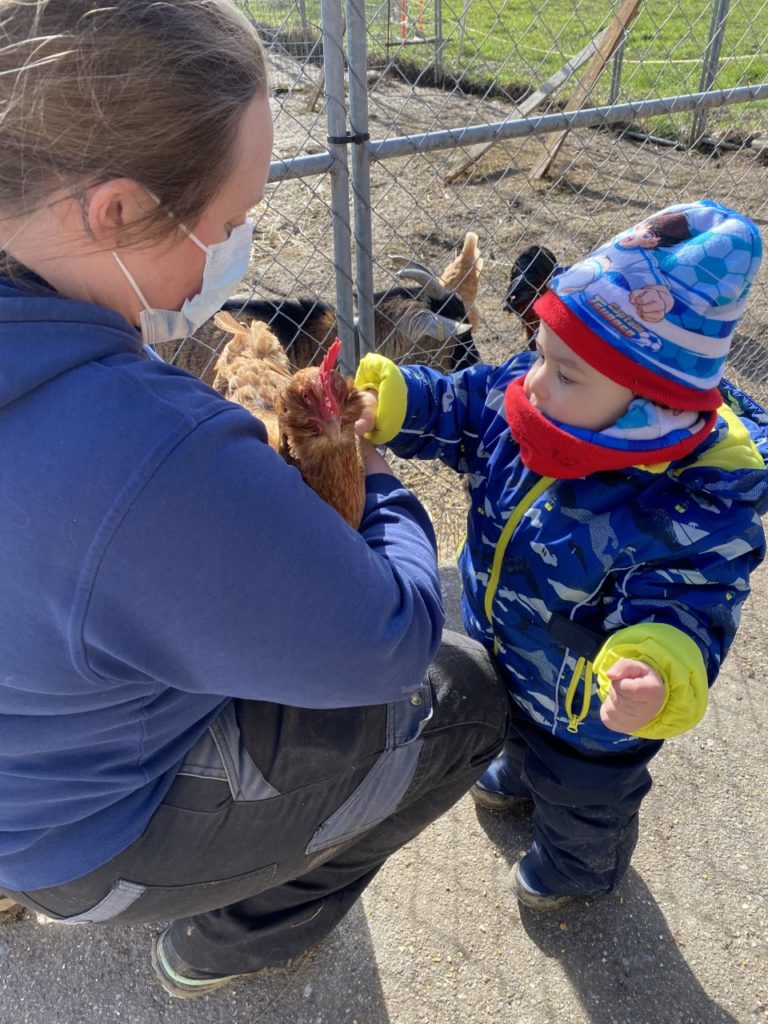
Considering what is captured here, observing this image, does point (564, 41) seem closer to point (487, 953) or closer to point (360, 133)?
point (360, 133)

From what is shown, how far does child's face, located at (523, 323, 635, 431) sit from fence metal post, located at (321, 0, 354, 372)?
46.8 inches

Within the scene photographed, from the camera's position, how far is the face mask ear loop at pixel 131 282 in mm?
1018

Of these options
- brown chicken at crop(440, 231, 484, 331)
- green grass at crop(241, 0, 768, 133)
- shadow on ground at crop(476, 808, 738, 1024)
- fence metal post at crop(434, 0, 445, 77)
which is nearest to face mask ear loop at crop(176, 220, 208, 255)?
shadow on ground at crop(476, 808, 738, 1024)

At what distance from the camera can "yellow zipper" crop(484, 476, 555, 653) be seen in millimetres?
1799

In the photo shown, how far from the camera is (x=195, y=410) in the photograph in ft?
3.20

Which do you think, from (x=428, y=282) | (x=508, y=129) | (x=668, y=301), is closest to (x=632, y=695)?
(x=668, y=301)

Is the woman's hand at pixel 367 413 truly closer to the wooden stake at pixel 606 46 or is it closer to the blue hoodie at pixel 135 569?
the blue hoodie at pixel 135 569

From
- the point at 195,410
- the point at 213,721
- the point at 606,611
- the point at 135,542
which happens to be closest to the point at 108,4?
the point at 195,410

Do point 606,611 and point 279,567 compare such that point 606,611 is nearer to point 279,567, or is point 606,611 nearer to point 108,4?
point 279,567

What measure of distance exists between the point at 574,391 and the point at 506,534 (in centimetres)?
38

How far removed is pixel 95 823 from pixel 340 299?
6.63ft

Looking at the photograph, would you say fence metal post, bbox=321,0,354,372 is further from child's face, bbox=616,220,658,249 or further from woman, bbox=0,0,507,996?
woman, bbox=0,0,507,996

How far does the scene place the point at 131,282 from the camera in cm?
105

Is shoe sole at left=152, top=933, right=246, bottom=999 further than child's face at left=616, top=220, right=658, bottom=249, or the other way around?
shoe sole at left=152, top=933, right=246, bottom=999
